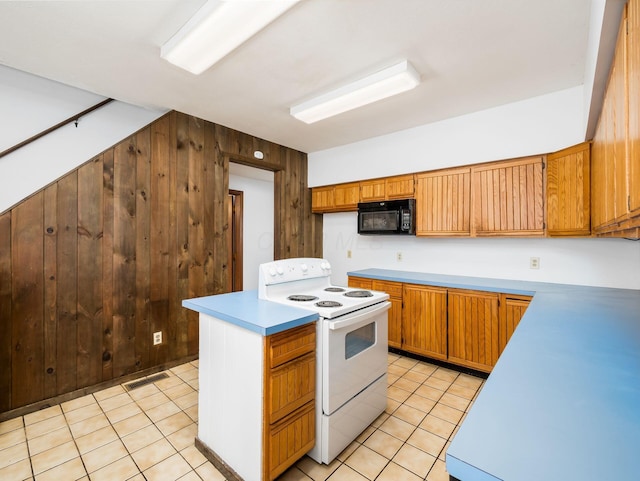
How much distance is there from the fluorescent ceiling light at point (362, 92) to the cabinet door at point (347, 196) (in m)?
1.28

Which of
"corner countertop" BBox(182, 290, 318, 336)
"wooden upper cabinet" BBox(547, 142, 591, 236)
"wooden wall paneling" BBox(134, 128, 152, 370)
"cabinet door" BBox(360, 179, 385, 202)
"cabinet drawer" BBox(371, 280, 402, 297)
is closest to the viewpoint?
"corner countertop" BBox(182, 290, 318, 336)

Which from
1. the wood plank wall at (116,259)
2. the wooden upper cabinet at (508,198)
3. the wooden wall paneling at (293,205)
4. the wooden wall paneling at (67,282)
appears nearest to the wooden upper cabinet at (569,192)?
the wooden upper cabinet at (508,198)

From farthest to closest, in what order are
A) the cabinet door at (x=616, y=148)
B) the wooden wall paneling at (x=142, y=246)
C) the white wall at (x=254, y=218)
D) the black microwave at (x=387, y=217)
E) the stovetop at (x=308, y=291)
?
the white wall at (x=254, y=218) → the black microwave at (x=387, y=217) → the wooden wall paneling at (x=142, y=246) → the stovetop at (x=308, y=291) → the cabinet door at (x=616, y=148)

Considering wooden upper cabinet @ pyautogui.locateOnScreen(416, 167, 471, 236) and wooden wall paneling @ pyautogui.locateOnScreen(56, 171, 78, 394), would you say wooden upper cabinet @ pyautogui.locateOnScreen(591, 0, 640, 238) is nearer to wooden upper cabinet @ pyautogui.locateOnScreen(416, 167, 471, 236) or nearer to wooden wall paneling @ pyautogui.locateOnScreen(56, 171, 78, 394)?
wooden upper cabinet @ pyautogui.locateOnScreen(416, 167, 471, 236)

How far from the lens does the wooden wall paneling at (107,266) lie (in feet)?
8.63

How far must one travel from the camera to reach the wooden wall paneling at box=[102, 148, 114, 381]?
8.63ft

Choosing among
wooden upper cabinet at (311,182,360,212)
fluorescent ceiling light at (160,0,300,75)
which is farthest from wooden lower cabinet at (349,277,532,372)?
fluorescent ceiling light at (160,0,300,75)

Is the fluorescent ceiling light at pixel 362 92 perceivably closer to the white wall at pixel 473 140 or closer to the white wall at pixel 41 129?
the white wall at pixel 473 140

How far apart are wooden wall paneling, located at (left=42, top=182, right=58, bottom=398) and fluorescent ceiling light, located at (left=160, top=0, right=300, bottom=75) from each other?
149 cm

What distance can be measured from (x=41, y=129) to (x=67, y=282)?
4.02ft

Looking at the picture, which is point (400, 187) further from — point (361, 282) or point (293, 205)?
point (293, 205)

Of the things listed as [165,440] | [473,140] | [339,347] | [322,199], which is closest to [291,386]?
[339,347]

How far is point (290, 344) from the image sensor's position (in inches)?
62.3

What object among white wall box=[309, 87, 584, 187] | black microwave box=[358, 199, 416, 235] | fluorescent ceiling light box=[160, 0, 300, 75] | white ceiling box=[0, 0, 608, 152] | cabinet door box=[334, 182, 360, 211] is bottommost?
black microwave box=[358, 199, 416, 235]
